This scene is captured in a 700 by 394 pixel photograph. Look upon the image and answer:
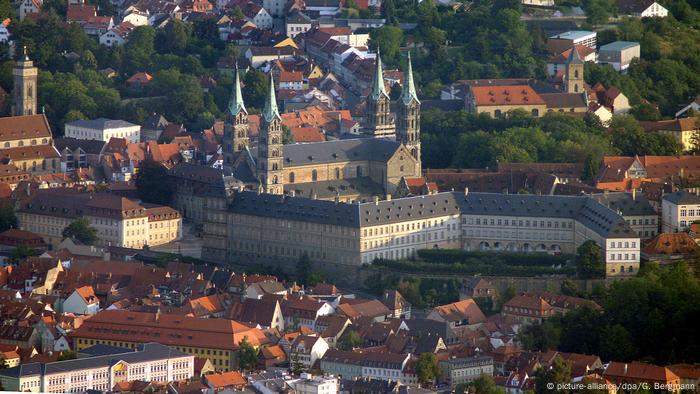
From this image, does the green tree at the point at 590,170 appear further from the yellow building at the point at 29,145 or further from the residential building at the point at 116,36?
the residential building at the point at 116,36

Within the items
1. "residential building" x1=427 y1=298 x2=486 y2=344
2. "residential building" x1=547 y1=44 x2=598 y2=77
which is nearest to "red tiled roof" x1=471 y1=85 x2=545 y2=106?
"residential building" x1=547 y1=44 x2=598 y2=77

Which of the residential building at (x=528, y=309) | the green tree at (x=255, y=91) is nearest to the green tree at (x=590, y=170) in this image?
the residential building at (x=528, y=309)

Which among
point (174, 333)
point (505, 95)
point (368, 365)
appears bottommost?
point (368, 365)

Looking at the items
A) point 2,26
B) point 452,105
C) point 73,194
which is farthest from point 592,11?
point 73,194

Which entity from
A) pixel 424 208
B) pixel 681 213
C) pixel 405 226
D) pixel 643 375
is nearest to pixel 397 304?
pixel 405 226

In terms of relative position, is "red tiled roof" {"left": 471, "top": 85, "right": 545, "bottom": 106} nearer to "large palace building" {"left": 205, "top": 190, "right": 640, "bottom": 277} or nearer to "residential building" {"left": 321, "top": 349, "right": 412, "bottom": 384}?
"large palace building" {"left": 205, "top": 190, "right": 640, "bottom": 277}

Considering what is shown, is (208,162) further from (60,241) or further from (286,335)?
(286,335)

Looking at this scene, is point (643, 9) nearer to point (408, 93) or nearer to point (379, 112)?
point (379, 112)
